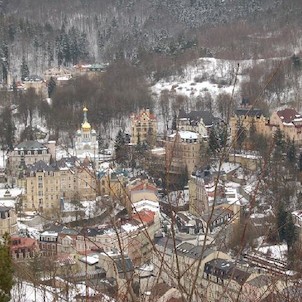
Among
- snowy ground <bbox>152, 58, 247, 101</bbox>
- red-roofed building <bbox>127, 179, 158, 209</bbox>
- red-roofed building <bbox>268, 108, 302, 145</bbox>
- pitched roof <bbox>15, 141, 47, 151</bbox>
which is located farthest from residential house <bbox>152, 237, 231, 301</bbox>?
snowy ground <bbox>152, 58, 247, 101</bbox>

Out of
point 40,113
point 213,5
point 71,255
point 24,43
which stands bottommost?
point 71,255

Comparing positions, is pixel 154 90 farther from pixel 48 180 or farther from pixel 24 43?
pixel 48 180

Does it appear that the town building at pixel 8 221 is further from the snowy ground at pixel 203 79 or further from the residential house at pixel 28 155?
the snowy ground at pixel 203 79

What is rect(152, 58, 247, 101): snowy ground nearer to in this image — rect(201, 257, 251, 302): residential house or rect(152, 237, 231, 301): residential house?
rect(152, 237, 231, 301): residential house

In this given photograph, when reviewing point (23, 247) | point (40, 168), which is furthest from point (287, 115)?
point (23, 247)

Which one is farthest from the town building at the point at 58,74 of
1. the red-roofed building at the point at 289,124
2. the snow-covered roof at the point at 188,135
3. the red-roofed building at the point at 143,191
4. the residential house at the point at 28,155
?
the red-roofed building at the point at 143,191

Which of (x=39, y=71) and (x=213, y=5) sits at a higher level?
(x=213, y=5)

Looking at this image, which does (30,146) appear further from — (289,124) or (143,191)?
(289,124)

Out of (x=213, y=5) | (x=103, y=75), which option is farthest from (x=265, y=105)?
(x=213, y=5)
